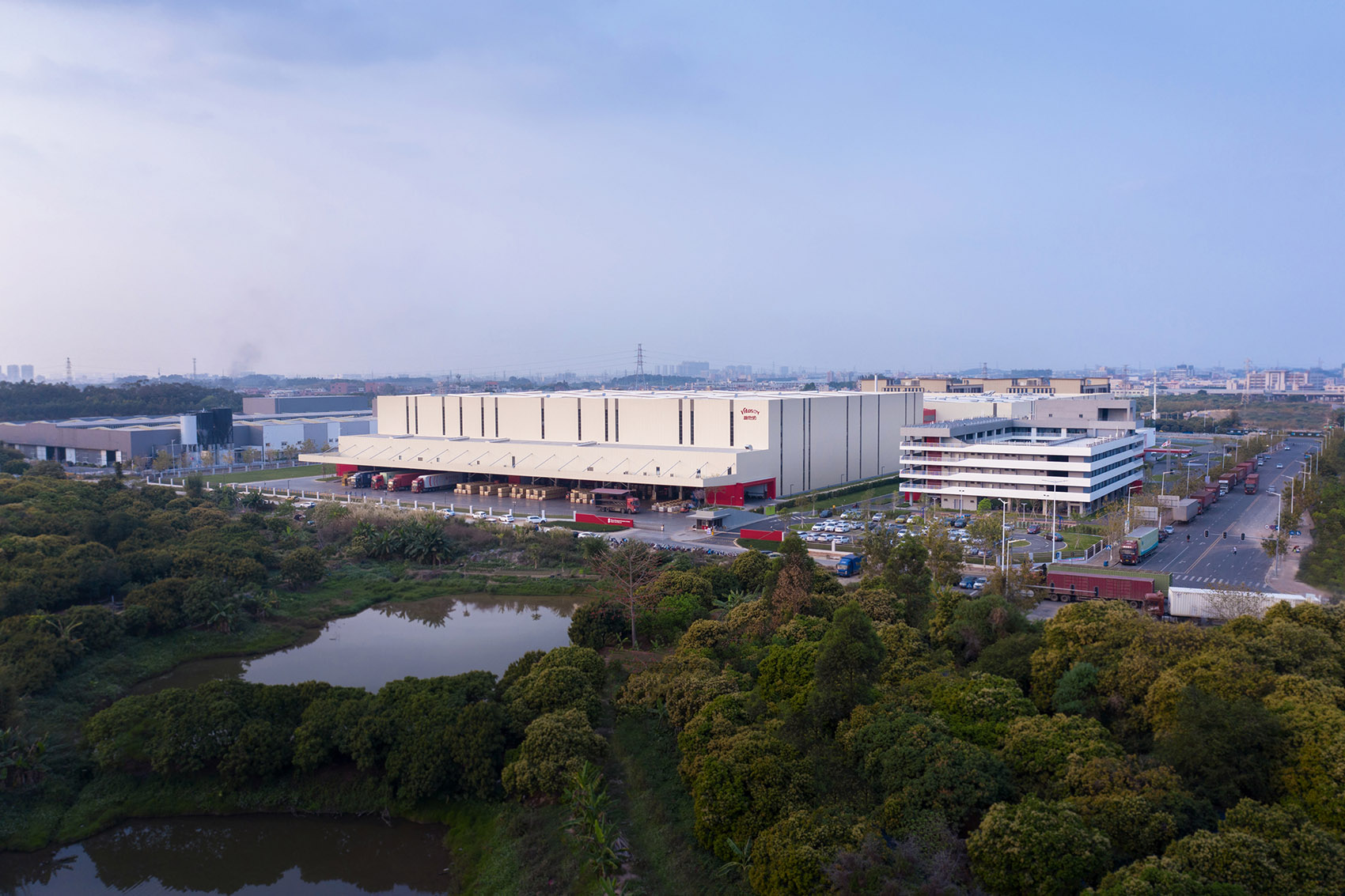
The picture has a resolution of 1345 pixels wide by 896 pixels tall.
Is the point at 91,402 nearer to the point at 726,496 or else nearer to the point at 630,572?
the point at 726,496

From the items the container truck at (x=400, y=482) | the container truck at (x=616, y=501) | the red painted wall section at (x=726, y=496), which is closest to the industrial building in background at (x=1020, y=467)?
the red painted wall section at (x=726, y=496)

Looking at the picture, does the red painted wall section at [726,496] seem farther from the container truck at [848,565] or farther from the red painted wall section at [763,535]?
the container truck at [848,565]

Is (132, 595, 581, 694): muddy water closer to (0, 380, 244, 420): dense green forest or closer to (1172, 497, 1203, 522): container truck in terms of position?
(1172, 497, 1203, 522): container truck

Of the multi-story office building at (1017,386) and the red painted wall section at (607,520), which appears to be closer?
the red painted wall section at (607,520)

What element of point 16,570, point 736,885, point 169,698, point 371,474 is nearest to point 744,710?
point 736,885

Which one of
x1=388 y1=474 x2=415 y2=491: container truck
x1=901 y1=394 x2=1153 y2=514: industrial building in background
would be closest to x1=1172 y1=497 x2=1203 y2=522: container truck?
x1=901 y1=394 x2=1153 y2=514: industrial building in background

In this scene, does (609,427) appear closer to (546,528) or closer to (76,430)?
(546,528)
